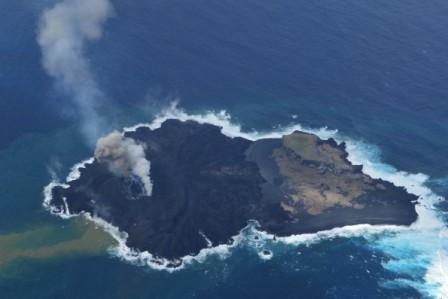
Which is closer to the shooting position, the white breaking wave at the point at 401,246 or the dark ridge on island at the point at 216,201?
the white breaking wave at the point at 401,246

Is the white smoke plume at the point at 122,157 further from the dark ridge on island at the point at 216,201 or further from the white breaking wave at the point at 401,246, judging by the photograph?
the white breaking wave at the point at 401,246

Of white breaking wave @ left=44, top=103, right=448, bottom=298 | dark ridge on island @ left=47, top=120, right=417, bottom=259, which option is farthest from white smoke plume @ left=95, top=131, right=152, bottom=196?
white breaking wave @ left=44, top=103, right=448, bottom=298

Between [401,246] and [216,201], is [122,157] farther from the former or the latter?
[401,246]

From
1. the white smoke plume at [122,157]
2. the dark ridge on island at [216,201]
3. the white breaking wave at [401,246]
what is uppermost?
the white smoke plume at [122,157]

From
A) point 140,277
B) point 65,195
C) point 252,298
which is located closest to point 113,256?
point 140,277

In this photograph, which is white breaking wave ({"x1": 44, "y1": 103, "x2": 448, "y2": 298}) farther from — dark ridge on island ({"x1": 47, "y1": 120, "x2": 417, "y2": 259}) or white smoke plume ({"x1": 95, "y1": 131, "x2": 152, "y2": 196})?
white smoke plume ({"x1": 95, "y1": 131, "x2": 152, "y2": 196})

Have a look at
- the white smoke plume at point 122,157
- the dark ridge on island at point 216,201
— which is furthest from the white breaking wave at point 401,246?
the white smoke plume at point 122,157

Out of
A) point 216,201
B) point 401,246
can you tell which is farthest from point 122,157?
point 401,246
